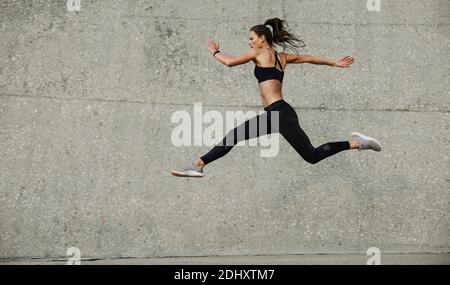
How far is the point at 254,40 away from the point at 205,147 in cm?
142

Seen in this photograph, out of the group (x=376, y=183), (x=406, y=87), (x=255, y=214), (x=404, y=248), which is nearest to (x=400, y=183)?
(x=376, y=183)

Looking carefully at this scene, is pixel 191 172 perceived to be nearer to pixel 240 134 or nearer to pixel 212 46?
pixel 240 134

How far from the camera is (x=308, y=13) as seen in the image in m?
5.20

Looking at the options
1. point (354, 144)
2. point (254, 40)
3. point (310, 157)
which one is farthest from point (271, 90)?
point (354, 144)

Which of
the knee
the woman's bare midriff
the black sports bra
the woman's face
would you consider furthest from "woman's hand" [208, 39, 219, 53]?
the knee

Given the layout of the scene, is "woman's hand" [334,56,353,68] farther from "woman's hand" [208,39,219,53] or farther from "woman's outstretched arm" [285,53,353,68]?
"woman's hand" [208,39,219,53]

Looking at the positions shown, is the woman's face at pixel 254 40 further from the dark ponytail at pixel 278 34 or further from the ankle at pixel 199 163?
the ankle at pixel 199 163

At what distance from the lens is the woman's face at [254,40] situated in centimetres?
499

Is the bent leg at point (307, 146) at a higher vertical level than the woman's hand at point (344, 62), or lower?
lower

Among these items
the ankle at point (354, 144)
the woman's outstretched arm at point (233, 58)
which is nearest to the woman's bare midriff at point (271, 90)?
the woman's outstretched arm at point (233, 58)

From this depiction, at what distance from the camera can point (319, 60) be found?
16.7ft

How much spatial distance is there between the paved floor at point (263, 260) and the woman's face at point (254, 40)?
2475 mm

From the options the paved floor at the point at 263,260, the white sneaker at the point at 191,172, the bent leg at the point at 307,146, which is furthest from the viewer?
the white sneaker at the point at 191,172

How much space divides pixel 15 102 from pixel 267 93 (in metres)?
2.97
